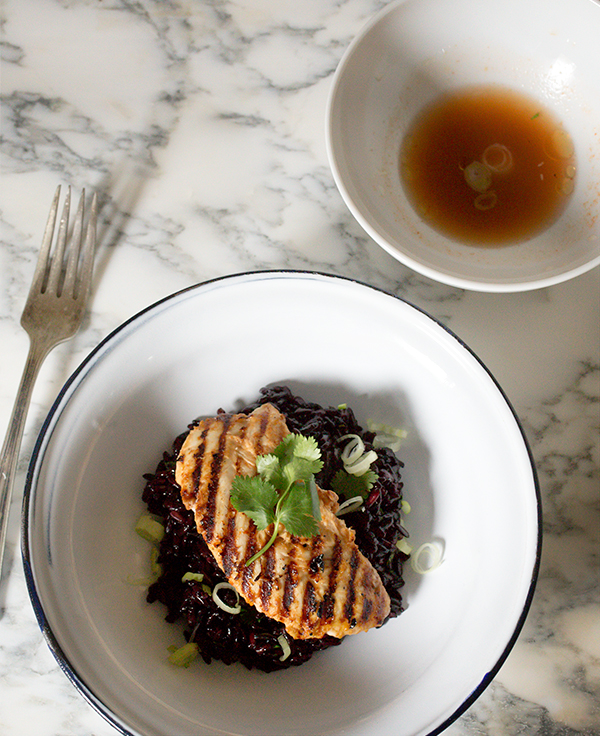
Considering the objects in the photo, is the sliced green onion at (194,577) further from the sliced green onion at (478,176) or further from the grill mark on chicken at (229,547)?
the sliced green onion at (478,176)

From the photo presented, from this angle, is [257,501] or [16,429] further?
[16,429]

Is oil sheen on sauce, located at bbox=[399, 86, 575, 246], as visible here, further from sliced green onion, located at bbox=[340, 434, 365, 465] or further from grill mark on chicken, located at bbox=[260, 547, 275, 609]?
grill mark on chicken, located at bbox=[260, 547, 275, 609]

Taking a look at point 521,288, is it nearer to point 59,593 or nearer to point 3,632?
point 59,593

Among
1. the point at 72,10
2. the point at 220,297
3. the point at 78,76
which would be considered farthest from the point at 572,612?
the point at 72,10

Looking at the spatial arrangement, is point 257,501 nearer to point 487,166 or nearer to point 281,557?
point 281,557

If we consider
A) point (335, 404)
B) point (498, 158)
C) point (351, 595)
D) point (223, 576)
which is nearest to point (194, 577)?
point (223, 576)

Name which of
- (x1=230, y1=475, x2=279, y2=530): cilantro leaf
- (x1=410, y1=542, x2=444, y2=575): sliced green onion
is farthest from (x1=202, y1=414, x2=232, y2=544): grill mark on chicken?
(x1=410, y1=542, x2=444, y2=575): sliced green onion

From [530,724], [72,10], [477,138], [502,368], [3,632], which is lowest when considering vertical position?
[3,632]
